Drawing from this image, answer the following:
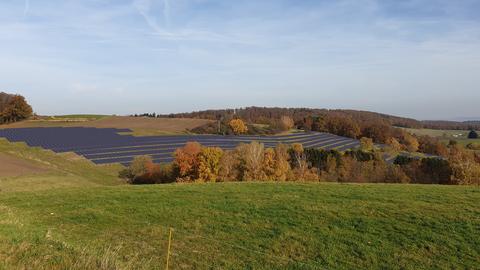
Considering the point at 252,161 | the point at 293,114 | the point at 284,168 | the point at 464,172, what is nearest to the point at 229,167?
the point at 252,161

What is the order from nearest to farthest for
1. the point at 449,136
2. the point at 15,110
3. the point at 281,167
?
the point at 281,167
the point at 15,110
the point at 449,136

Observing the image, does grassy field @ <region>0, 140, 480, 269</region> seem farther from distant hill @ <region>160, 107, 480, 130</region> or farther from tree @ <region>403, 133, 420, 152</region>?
distant hill @ <region>160, 107, 480, 130</region>

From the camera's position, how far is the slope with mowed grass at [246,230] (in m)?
8.39

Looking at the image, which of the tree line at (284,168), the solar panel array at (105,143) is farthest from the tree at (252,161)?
the solar panel array at (105,143)

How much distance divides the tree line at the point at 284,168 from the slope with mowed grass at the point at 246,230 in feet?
128

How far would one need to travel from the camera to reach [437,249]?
9.49 metres

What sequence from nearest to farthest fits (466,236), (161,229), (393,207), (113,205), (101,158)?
(466,236), (161,229), (393,207), (113,205), (101,158)

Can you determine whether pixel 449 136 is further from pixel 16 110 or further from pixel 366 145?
pixel 16 110

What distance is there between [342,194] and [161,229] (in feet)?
25.3

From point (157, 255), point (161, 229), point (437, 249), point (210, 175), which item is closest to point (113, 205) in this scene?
point (161, 229)

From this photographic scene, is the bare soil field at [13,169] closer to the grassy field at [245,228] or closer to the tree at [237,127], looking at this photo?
the grassy field at [245,228]

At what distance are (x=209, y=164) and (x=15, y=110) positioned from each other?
69.9 metres

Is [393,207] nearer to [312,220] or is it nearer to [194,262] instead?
[312,220]

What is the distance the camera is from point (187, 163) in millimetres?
57500
